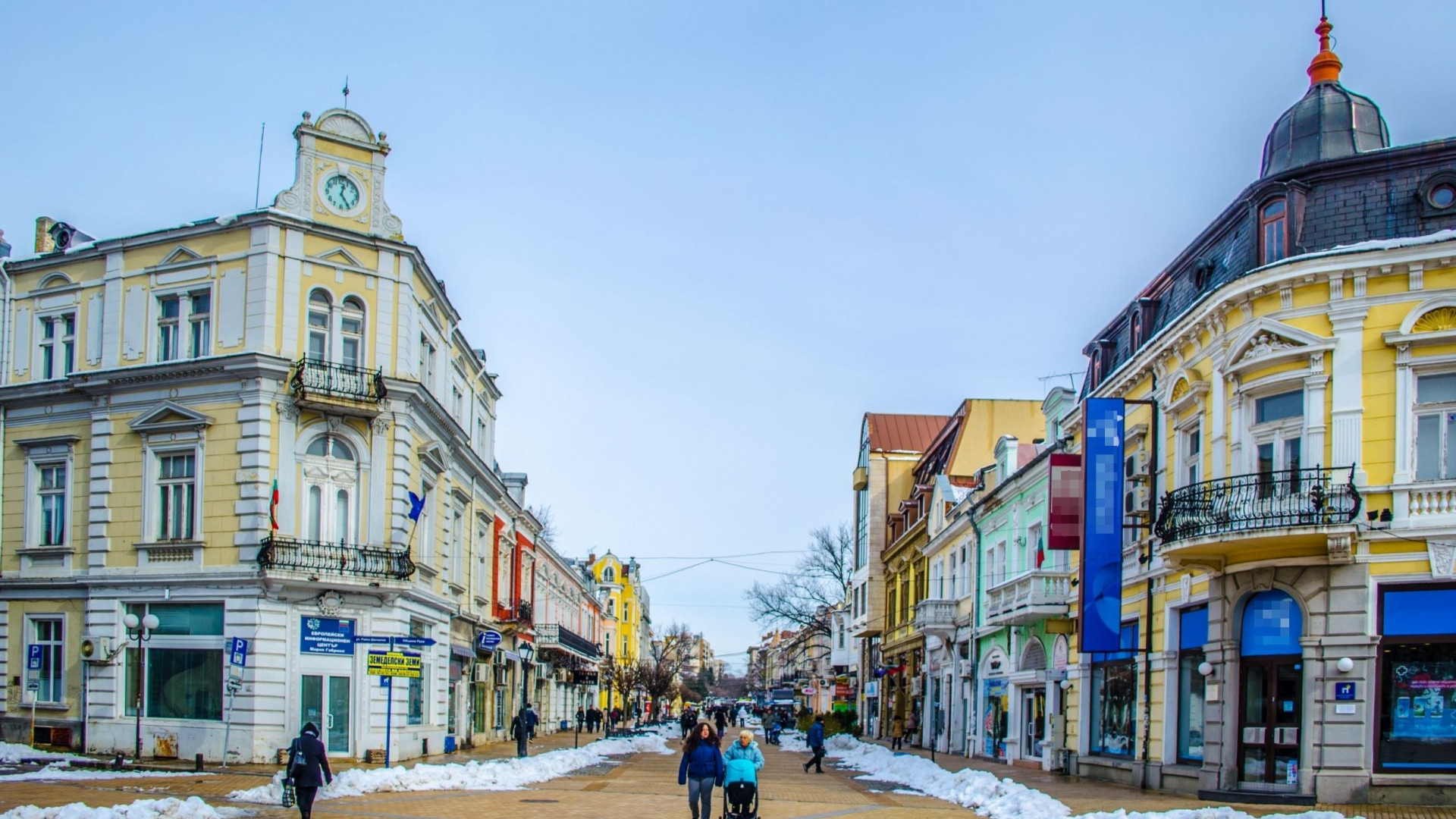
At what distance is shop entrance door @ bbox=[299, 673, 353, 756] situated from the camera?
2862 cm

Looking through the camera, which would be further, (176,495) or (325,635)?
(176,495)

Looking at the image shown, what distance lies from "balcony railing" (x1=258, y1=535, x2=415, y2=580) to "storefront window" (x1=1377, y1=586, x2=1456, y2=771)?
19.4 metres

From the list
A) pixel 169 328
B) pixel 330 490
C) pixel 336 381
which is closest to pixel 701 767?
pixel 330 490

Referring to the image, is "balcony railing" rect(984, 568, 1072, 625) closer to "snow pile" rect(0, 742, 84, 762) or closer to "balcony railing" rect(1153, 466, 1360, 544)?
"balcony railing" rect(1153, 466, 1360, 544)

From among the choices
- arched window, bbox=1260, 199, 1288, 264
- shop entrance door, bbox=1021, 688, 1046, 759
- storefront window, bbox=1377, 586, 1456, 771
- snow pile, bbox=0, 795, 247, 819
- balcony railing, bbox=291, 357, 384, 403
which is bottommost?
shop entrance door, bbox=1021, 688, 1046, 759

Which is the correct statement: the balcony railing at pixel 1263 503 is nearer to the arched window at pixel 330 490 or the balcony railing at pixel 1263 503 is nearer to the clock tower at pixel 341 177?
the arched window at pixel 330 490

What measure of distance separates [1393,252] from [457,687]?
2643cm

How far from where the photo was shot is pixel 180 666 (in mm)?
29062

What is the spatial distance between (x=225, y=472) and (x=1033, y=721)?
20518mm

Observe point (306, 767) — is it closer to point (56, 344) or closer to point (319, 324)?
point (319, 324)

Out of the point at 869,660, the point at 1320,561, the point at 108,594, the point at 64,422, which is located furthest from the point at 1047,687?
the point at 869,660

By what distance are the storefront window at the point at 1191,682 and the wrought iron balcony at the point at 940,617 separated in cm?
1944

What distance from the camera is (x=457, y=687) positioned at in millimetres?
37344

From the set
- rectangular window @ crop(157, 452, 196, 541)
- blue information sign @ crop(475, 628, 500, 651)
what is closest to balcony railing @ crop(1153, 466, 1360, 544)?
rectangular window @ crop(157, 452, 196, 541)
